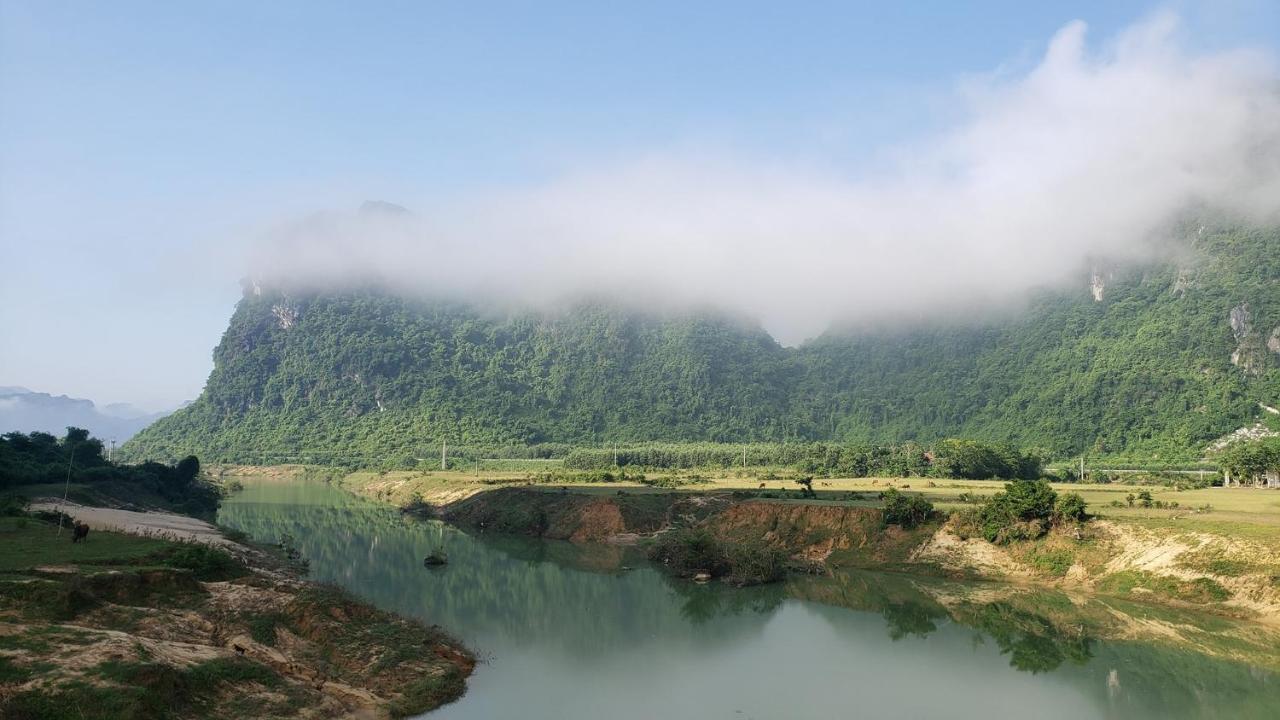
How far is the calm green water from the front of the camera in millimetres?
25812

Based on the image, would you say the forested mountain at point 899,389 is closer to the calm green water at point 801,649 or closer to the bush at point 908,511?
the bush at point 908,511

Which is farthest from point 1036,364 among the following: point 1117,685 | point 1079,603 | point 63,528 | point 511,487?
point 63,528

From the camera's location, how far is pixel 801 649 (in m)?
32.6

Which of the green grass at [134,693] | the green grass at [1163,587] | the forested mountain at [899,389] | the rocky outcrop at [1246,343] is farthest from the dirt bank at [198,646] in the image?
the rocky outcrop at [1246,343]

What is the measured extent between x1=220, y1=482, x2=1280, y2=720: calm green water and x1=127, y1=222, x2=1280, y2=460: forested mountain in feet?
287

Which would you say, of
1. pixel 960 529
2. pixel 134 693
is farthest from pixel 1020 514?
pixel 134 693

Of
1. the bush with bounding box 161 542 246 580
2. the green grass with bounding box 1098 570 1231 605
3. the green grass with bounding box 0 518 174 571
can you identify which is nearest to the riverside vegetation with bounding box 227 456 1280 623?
the green grass with bounding box 1098 570 1231 605

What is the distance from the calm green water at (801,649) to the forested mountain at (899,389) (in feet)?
287

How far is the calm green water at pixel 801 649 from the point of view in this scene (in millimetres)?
25812

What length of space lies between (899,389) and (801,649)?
163m

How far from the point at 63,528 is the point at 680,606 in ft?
107

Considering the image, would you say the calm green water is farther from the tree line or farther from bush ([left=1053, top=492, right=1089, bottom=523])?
the tree line

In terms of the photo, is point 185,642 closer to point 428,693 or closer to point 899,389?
point 428,693

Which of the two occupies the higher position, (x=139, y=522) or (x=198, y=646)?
(x=139, y=522)
